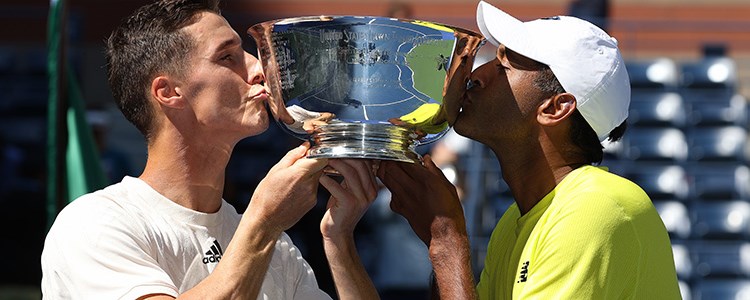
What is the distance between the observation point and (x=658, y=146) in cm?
888

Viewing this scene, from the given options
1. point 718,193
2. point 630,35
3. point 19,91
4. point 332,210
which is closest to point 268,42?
point 332,210

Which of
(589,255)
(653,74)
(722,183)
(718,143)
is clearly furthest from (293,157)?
(653,74)

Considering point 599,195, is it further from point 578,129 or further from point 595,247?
point 578,129

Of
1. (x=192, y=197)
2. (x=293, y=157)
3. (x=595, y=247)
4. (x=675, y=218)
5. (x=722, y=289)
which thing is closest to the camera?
(x=595, y=247)

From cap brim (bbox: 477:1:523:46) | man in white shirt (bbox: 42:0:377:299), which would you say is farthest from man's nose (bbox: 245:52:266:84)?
cap brim (bbox: 477:1:523:46)

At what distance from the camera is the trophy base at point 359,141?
265cm

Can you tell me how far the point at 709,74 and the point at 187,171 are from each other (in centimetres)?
679

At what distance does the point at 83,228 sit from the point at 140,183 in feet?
0.83

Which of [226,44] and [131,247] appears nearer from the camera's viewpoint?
[131,247]

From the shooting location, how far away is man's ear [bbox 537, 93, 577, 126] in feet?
9.41

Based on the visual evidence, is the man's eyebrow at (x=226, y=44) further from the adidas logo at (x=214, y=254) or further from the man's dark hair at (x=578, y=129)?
→ the man's dark hair at (x=578, y=129)

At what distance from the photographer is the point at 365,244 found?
799cm

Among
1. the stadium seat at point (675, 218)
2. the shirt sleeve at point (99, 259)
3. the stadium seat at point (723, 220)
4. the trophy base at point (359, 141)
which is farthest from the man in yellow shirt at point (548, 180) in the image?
the stadium seat at point (723, 220)

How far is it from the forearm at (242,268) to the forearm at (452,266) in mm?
376
